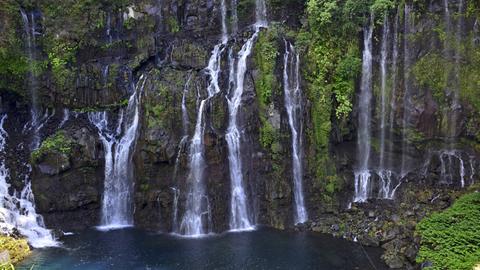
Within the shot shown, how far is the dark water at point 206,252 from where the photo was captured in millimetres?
19891

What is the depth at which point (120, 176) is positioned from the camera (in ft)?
81.9

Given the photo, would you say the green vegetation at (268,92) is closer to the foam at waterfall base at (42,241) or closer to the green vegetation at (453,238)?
the green vegetation at (453,238)

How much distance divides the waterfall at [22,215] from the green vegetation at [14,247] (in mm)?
607

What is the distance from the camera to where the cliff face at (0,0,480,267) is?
24.2 meters

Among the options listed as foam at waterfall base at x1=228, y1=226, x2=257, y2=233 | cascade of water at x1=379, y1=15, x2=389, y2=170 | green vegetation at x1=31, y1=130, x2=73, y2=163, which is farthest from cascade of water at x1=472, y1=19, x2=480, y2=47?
green vegetation at x1=31, y1=130, x2=73, y2=163

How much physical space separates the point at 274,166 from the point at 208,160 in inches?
127

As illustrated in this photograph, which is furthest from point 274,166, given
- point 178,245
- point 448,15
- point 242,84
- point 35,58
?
point 35,58

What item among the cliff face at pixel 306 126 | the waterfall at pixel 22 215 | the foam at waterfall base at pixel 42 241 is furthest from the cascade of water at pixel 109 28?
the foam at waterfall base at pixel 42 241

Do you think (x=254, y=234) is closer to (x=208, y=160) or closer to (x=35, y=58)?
(x=208, y=160)

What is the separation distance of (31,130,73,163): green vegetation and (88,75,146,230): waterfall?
1.69m

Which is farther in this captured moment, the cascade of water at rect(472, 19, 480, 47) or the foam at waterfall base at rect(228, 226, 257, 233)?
the cascade of water at rect(472, 19, 480, 47)

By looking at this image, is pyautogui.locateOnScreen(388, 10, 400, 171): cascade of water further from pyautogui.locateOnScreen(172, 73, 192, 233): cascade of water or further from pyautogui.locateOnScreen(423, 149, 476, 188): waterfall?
pyautogui.locateOnScreen(172, 73, 192, 233): cascade of water

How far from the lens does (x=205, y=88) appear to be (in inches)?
985

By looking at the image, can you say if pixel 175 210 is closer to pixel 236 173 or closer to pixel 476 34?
pixel 236 173
